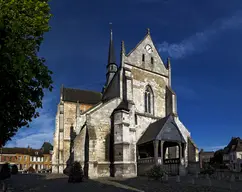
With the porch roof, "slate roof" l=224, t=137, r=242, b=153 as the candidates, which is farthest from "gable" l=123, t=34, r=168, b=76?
"slate roof" l=224, t=137, r=242, b=153

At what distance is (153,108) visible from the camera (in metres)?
28.5

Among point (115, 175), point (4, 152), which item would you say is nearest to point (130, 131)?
point (115, 175)

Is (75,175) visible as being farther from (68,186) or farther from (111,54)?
(111,54)

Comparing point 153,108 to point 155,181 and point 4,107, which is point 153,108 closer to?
point 155,181

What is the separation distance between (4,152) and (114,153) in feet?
175

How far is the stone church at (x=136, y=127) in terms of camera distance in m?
22.4

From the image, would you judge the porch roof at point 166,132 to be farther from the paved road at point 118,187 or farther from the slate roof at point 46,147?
the slate roof at point 46,147

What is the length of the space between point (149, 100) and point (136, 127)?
4.42 m

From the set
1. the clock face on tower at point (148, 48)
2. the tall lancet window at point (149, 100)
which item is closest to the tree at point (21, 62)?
the tall lancet window at point (149, 100)

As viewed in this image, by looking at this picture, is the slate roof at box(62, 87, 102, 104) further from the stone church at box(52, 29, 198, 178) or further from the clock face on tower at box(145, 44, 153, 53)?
the clock face on tower at box(145, 44, 153, 53)

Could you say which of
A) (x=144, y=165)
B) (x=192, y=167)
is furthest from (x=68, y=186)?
(x=192, y=167)

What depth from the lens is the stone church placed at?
2244 centimetres

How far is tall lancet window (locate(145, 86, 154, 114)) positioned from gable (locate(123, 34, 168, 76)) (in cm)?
264

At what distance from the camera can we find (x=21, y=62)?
25.4 feet
